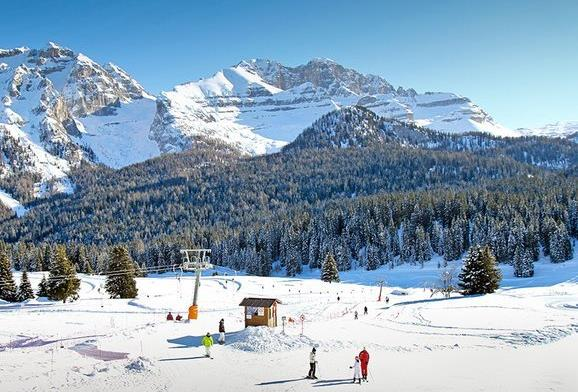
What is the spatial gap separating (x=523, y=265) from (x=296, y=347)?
9204cm

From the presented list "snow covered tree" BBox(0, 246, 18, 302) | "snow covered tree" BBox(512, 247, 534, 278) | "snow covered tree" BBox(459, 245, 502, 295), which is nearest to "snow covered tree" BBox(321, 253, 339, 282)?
"snow covered tree" BBox(459, 245, 502, 295)

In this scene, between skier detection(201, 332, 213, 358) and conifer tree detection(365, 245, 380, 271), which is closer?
skier detection(201, 332, 213, 358)

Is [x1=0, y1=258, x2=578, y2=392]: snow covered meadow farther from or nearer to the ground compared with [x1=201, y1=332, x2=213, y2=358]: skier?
nearer to the ground

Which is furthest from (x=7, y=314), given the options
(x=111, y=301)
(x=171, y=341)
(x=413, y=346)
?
(x=413, y=346)

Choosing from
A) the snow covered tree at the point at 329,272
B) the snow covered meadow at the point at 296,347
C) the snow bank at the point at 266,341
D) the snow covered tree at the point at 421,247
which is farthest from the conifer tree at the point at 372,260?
the snow bank at the point at 266,341

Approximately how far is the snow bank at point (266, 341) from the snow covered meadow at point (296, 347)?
0.08 metres

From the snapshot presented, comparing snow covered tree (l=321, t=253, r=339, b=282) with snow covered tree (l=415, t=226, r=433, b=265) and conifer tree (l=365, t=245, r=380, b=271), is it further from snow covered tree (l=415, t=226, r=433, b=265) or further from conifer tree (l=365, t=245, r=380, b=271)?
snow covered tree (l=415, t=226, r=433, b=265)

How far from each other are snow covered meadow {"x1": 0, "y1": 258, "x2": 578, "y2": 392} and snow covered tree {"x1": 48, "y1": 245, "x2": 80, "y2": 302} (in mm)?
4000

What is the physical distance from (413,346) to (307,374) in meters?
12.0

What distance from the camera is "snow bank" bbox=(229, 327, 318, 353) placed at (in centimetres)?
4153

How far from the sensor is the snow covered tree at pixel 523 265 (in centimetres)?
11954

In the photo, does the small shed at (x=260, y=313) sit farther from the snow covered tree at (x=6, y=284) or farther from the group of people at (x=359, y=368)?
the snow covered tree at (x=6, y=284)

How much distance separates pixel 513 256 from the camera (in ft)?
429

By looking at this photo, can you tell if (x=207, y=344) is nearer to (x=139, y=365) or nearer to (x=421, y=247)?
(x=139, y=365)
